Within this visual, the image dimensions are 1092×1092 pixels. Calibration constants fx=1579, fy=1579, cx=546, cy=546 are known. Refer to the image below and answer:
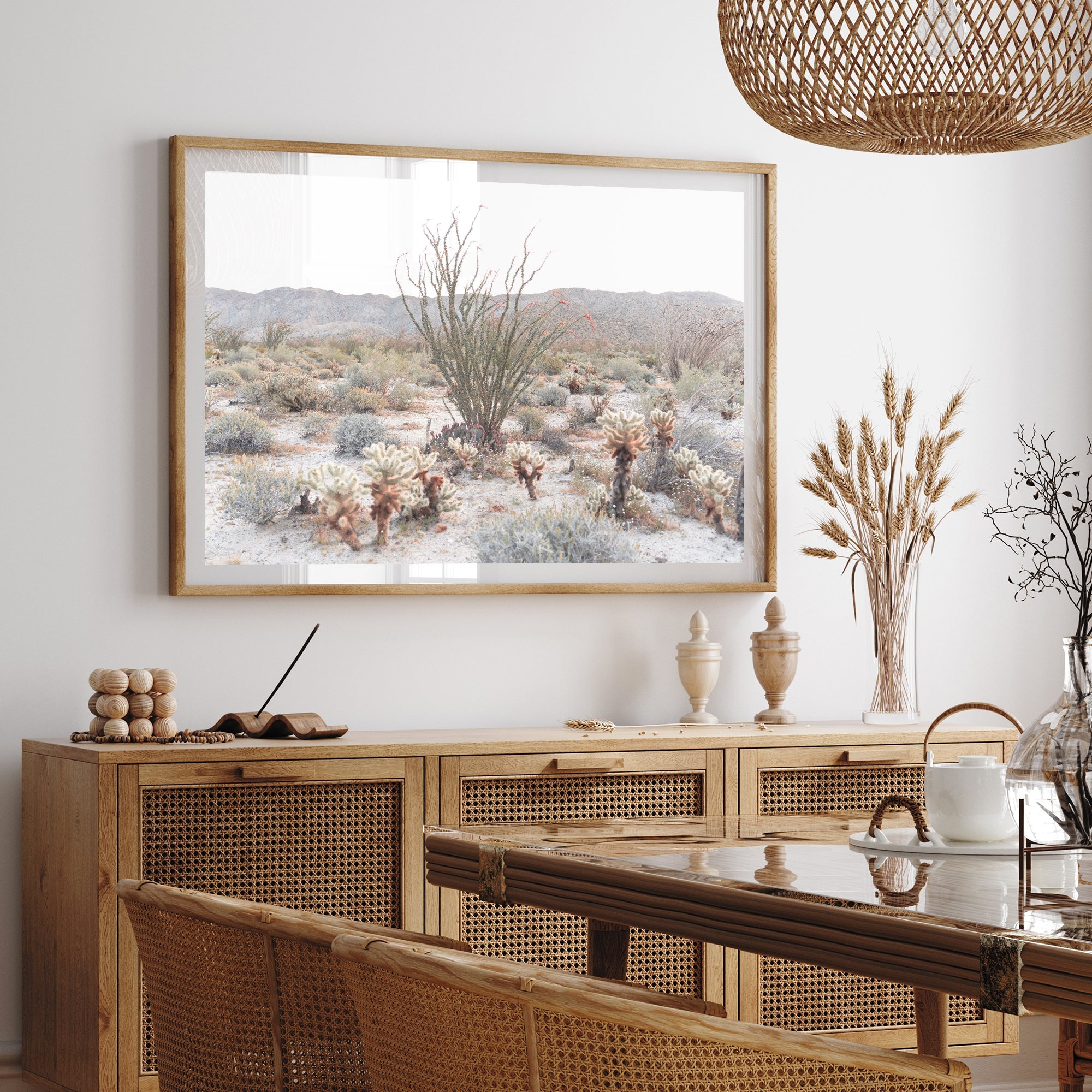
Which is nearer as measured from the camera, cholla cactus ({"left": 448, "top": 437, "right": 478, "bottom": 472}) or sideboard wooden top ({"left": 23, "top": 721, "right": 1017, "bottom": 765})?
sideboard wooden top ({"left": 23, "top": 721, "right": 1017, "bottom": 765})

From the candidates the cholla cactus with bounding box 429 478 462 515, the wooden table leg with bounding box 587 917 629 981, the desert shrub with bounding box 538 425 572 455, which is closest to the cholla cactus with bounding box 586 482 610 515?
the desert shrub with bounding box 538 425 572 455

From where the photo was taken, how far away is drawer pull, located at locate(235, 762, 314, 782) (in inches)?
128

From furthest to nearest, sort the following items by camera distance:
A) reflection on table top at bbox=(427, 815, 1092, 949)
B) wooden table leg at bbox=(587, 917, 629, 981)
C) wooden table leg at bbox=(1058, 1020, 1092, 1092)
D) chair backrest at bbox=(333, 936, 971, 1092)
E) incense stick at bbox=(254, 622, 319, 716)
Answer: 1. incense stick at bbox=(254, 622, 319, 716)
2. wooden table leg at bbox=(1058, 1020, 1092, 1092)
3. wooden table leg at bbox=(587, 917, 629, 981)
4. reflection on table top at bbox=(427, 815, 1092, 949)
5. chair backrest at bbox=(333, 936, 971, 1092)

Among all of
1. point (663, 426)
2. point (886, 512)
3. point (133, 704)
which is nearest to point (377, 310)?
point (663, 426)

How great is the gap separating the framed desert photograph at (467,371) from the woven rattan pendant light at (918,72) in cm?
164

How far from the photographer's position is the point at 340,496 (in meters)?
3.79

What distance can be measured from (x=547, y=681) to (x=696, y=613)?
0.41 metres

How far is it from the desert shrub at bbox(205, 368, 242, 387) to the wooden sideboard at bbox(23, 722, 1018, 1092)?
0.86 meters

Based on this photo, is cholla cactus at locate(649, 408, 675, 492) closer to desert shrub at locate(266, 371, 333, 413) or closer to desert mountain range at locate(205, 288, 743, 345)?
desert mountain range at locate(205, 288, 743, 345)

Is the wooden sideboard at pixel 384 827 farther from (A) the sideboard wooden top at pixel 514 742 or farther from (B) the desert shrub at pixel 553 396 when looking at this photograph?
(B) the desert shrub at pixel 553 396

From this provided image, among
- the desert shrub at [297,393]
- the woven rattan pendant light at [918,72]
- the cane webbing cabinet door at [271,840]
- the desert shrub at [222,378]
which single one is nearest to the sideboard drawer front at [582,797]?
the cane webbing cabinet door at [271,840]

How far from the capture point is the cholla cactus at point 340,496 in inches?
149

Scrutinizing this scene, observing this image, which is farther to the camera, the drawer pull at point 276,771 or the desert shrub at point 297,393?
the desert shrub at point 297,393

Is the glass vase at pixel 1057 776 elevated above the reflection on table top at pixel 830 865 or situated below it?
above
